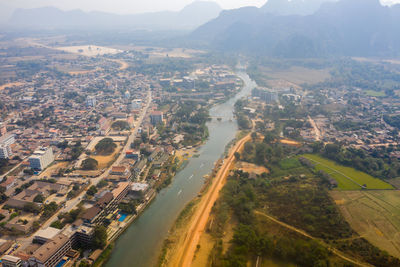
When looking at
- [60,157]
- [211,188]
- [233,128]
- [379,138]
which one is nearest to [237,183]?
[211,188]

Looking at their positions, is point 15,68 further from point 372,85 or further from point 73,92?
point 372,85

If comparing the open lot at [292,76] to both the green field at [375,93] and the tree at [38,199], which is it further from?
the tree at [38,199]

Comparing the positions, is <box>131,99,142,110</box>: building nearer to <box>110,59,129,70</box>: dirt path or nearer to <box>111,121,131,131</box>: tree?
<box>111,121,131,131</box>: tree

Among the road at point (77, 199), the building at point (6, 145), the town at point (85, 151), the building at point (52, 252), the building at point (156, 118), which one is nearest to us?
the building at point (52, 252)

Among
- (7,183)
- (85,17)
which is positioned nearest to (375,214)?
(7,183)

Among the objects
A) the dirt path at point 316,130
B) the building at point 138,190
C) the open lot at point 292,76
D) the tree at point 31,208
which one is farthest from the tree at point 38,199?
the open lot at point 292,76
